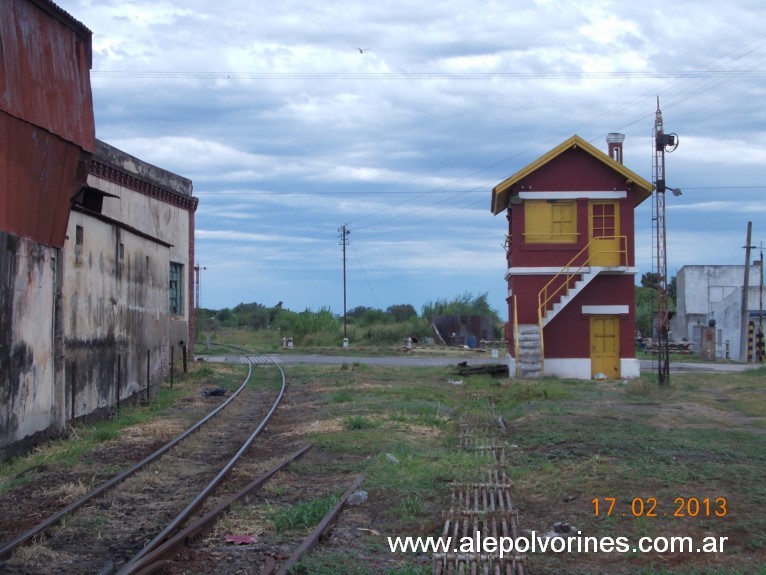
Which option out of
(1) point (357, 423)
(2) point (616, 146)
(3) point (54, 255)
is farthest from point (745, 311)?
(3) point (54, 255)

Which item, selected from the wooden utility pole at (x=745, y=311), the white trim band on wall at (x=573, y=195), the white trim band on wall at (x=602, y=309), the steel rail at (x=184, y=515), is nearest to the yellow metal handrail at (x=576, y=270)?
the white trim band on wall at (x=602, y=309)

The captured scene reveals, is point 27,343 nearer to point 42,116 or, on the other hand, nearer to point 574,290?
point 42,116

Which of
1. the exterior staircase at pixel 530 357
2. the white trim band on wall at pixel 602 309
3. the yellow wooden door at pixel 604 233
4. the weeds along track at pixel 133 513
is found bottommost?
the weeds along track at pixel 133 513

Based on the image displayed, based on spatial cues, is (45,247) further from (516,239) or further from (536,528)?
(516,239)

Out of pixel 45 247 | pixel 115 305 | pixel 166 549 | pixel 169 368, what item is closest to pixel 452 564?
pixel 166 549

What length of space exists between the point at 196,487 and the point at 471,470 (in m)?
3.42

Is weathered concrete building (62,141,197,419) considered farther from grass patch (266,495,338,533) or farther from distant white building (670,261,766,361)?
distant white building (670,261,766,361)

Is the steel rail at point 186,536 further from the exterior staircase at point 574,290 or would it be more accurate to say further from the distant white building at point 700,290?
the distant white building at point 700,290

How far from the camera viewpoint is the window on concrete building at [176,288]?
109 feet

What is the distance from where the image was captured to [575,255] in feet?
91.5

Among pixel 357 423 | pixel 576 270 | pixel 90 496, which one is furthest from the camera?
pixel 576 270

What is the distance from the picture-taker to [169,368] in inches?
1076

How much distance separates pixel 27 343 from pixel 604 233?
19875mm

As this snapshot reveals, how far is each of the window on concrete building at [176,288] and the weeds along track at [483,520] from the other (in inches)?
885
